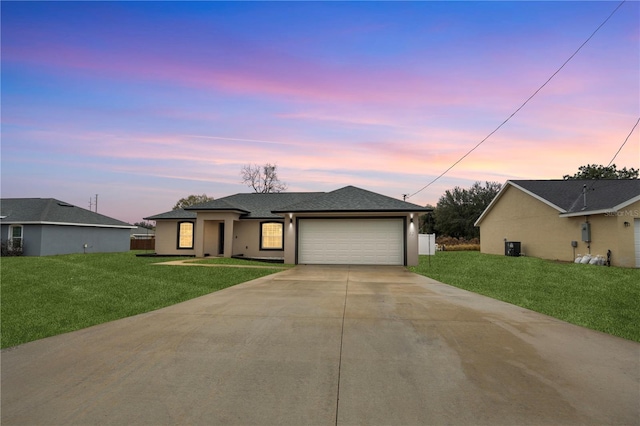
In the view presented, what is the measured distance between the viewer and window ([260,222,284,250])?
2130 centimetres

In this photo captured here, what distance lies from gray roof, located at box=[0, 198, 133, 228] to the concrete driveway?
24424 mm

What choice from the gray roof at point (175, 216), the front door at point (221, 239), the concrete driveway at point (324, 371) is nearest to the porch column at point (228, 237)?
the front door at point (221, 239)

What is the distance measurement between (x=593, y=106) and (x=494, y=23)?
267 inches

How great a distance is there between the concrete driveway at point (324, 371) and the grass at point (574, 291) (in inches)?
37.7

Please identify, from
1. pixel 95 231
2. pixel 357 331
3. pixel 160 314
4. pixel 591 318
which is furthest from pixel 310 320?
pixel 95 231

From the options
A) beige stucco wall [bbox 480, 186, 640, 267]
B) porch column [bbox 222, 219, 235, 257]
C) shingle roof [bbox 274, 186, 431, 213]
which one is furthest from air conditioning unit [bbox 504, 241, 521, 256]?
porch column [bbox 222, 219, 235, 257]

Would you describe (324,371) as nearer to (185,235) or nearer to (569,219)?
(185,235)

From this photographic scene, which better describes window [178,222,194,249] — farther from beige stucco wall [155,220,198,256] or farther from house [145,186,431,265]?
house [145,186,431,265]

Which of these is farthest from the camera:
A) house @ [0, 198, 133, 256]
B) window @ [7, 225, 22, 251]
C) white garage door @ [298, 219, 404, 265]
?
house @ [0, 198, 133, 256]

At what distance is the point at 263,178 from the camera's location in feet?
136

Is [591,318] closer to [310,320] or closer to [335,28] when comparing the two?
[310,320]

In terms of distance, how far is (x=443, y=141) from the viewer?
20.5 meters

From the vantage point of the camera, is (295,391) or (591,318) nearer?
(295,391)

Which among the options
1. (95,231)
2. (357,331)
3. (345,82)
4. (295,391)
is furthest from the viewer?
(95,231)
